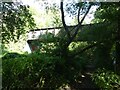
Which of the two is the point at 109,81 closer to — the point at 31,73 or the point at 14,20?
the point at 31,73

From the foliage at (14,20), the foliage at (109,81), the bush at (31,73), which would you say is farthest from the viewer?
the bush at (31,73)

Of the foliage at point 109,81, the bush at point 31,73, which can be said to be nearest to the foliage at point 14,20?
the bush at point 31,73

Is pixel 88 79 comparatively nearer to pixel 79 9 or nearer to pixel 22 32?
pixel 79 9

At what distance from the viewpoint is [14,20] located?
5465 mm

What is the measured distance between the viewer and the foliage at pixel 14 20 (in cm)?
541

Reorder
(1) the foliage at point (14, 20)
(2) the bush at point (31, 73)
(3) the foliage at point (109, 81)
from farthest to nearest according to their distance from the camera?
(2) the bush at point (31, 73), (3) the foliage at point (109, 81), (1) the foliage at point (14, 20)

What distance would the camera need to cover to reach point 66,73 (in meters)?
7.38

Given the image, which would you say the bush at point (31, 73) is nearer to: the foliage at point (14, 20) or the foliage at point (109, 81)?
the foliage at point (14, 20)

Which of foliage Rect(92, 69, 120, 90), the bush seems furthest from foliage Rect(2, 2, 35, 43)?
foliage Rect(92, 69, 120, 90)

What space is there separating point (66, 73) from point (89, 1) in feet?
7.23

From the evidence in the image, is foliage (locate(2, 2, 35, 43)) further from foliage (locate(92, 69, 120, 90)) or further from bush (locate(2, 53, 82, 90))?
foliage (locate(92, 69, 120, 90))

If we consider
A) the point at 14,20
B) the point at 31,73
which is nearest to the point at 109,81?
the point at 31,73

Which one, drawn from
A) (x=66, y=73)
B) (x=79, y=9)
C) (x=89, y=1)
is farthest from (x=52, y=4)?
(x=66, y=73)

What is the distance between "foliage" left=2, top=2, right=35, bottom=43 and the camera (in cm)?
541
